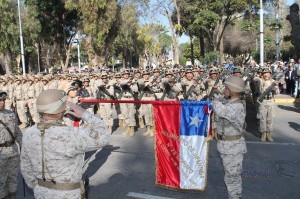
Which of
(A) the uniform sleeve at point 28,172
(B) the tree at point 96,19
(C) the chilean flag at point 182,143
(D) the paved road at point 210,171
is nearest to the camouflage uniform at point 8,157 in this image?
(D) the paved road at point 210,171

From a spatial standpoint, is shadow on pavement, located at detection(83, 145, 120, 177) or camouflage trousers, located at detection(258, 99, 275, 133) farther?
camouflage trousers, located at detection(258, 99, 275, 133)

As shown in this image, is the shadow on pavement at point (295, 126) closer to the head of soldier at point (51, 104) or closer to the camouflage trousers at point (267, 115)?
the camouflage trousers at point (267, 115)

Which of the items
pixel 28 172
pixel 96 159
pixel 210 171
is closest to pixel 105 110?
pixel 96 159

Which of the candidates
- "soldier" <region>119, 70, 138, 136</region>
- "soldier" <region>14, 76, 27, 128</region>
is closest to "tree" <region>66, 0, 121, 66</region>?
"soldier" <region>14, 76, 27, 128</region>

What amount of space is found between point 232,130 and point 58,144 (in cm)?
252

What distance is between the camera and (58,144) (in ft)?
10.0

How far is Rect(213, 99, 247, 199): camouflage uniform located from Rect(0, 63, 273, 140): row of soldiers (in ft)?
11.9

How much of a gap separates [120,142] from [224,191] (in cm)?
438

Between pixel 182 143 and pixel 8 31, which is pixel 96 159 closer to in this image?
pixel 182 143

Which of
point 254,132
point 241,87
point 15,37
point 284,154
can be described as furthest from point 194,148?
point 15,37

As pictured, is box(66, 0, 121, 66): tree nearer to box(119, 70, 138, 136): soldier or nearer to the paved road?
box(119, 70, 138, 136): soldier

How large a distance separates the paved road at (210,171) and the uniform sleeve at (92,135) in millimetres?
1319

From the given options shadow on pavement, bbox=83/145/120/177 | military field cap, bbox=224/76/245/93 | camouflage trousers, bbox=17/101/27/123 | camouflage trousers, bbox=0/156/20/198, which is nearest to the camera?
military field cap, bbox=224/76/245/93

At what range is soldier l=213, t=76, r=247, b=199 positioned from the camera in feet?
15.1
